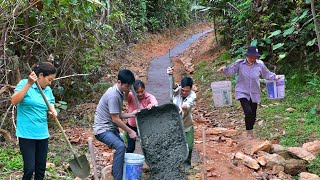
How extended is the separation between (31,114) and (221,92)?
4.19 m

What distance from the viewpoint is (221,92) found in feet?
23.5

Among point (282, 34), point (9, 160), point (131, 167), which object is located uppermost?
point (282, 34)

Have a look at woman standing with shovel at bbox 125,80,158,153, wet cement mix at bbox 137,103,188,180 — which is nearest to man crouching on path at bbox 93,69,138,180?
woman standing with shovel at bbox 125,80,158,153

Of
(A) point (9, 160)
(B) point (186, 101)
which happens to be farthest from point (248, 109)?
(A) point (9, 160)

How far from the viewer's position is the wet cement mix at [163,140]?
4684 millimetres

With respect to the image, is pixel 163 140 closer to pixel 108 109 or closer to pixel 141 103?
pixel 141 103

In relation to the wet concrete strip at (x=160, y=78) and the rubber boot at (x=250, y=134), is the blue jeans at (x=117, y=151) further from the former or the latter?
the wet concrete strip at (x=160, y=78)

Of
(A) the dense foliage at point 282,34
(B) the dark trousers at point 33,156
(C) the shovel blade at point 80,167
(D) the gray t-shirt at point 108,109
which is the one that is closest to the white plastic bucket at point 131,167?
(D) the gray t-shirt at point 108,109

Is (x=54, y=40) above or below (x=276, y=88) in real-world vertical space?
above

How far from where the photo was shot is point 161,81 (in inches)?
512

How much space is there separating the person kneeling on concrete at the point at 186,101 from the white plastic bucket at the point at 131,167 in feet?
2.64

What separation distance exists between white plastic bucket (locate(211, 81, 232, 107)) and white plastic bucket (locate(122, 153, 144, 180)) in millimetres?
3196

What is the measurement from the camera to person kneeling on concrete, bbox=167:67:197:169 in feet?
15.4

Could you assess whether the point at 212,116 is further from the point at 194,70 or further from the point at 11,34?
the point at 194,70
